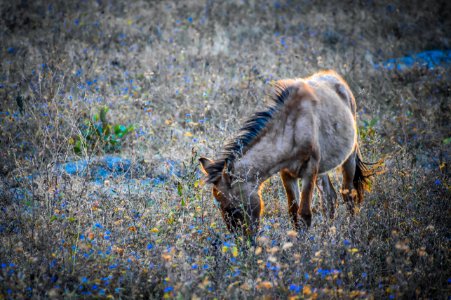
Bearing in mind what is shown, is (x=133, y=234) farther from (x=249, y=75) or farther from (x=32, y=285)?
(x=249, y=75)

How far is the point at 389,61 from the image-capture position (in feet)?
38.2

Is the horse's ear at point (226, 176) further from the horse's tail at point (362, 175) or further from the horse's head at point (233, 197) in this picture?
the horse's tail at point (362, 175)

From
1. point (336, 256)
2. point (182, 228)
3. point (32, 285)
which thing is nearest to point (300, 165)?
point (336, 256)

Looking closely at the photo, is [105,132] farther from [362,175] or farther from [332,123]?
[362,175]

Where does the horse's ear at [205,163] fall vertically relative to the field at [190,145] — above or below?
above

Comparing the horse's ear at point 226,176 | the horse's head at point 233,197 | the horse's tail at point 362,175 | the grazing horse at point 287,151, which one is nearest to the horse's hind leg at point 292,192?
the grazing horse at point 287,151

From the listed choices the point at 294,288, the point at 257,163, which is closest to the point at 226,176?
the point at 257,163

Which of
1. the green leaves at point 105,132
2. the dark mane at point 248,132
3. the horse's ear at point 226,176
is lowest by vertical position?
the green leaves at point 105,132

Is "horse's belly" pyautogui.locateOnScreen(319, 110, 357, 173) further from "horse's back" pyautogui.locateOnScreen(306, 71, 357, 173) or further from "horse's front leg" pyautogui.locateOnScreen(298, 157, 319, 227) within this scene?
"horse's front leg" pyautogui.locateOnScreen(298, 157, 319, 227)

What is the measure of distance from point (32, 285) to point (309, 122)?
3177 millimetres

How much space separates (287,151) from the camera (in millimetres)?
4566

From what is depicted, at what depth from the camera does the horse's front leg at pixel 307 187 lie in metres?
4.77

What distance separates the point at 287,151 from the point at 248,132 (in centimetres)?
50

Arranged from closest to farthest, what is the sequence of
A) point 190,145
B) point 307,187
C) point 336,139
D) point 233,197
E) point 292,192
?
point 233,197
point 307,187
point 292,192
point 336,139
point 190,145
